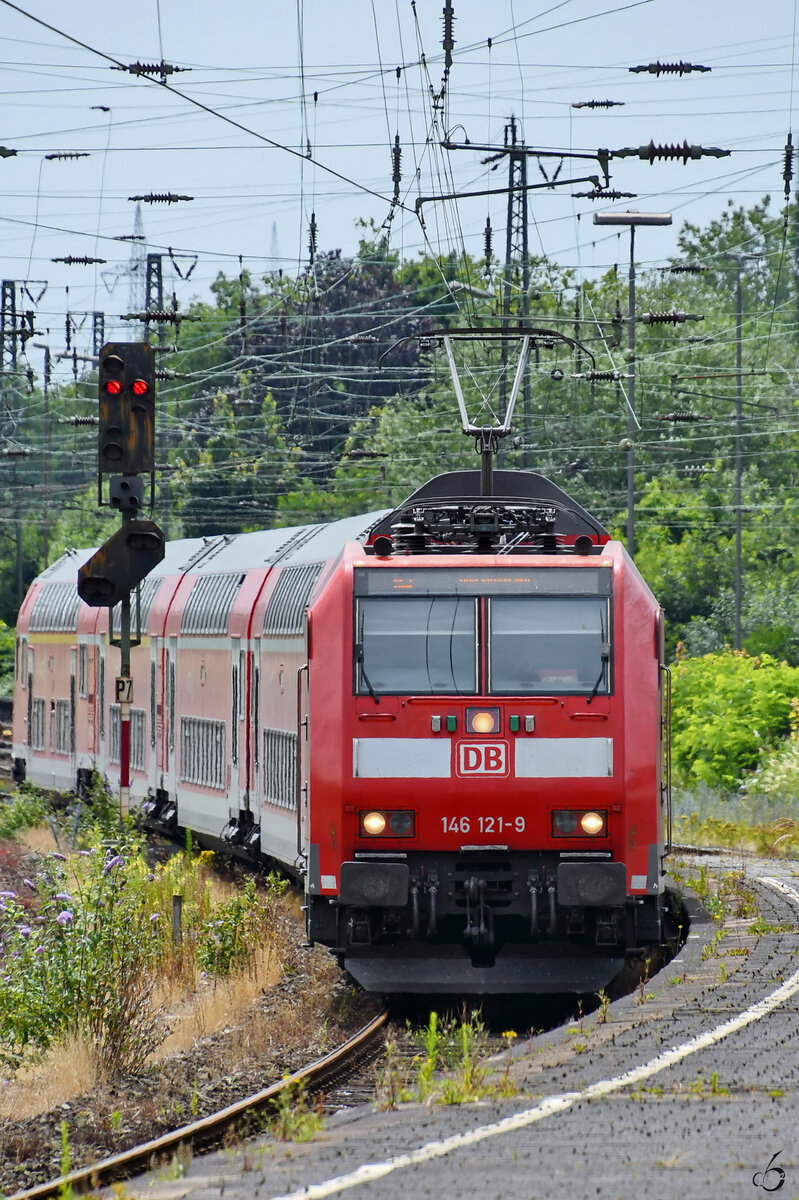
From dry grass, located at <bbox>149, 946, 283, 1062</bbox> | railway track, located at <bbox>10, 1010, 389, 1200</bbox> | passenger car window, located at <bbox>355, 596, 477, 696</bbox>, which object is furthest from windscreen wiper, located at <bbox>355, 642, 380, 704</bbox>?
dry grass, located at <bbox>149, 946, 283, 1062</bbox>

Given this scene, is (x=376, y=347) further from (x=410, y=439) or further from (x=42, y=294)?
(x=42, y=294)

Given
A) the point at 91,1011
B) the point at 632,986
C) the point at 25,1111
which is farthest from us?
the point at 632,986

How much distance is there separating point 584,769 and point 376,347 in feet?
185

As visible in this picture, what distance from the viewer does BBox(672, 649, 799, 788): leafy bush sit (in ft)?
107

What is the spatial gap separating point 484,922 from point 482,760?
3.45ft

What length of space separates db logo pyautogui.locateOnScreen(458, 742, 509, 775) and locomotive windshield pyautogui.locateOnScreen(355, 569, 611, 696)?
0.37 m

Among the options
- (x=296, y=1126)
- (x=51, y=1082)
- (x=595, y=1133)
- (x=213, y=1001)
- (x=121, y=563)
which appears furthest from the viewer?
(x=121, y=563)

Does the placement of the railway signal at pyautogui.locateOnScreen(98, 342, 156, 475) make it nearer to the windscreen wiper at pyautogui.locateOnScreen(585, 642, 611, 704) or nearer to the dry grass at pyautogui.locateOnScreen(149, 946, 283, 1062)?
the dry grass at pyautogui.locateOnScreen(149, 946, 283, 1062)

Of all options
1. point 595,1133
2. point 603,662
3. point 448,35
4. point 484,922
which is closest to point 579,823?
point 484,922

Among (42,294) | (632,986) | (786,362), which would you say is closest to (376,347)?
(786,362)

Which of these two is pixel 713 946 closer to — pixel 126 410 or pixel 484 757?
pixel 484 757

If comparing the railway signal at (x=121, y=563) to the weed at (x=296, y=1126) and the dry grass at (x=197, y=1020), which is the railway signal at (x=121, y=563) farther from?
the weed at (x=296, y=1126)

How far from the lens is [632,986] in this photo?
13.7 m

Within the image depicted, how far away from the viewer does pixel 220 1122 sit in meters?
9.43
